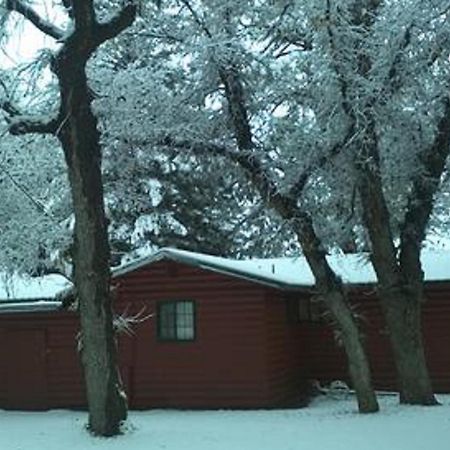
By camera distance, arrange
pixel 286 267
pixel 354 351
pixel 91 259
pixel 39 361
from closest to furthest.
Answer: pixel 91 259, pixel 354 351, pixel 39 361, pixel 286 267

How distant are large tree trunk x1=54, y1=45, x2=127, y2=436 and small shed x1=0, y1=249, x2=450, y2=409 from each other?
589 cm

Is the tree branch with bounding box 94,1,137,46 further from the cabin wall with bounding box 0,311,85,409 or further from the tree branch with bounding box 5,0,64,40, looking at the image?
the cabin wall with bounding box 0,311,85,409

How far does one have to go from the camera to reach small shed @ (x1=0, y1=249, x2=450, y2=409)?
20.8m

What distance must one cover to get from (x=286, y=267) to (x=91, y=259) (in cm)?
1131

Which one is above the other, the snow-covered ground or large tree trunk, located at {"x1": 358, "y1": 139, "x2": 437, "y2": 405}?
large tree trunk, located at {"x1": 358, "y1": 139, "x2": 437, "y2": 405}

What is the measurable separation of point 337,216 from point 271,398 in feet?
14.8

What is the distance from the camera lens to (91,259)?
15.0 m

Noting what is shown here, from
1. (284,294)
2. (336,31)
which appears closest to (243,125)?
(336,31)

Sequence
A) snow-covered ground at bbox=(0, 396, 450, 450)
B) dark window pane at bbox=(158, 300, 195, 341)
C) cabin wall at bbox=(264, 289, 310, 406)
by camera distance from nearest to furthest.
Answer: snow-covered ground at bbox=(0, 396, 450, 450) < cabin wall at bbox=(264, 289, 310, 406) < dark window pane at bbox=(158, 300, 195, 341)

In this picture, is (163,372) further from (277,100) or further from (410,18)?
(410,18)

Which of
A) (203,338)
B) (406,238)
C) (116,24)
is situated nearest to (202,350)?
(203,338)

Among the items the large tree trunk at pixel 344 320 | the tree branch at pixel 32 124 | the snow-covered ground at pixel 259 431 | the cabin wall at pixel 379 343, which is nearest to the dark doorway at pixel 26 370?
the snow-covered ground at pixel 259 431

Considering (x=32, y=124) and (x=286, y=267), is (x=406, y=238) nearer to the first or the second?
(x=286, y=267)

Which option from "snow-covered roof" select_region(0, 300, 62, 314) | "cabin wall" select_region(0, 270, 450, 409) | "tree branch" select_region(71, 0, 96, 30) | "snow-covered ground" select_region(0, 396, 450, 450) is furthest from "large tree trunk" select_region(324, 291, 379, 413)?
"snow-covered roof" select_region(0, 300, 62, 314)
